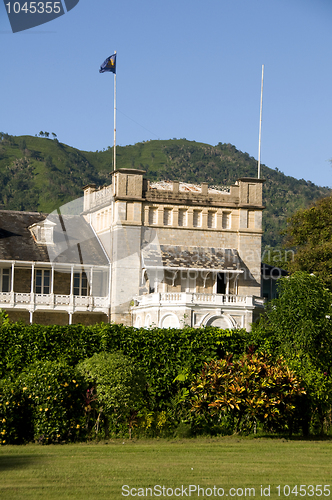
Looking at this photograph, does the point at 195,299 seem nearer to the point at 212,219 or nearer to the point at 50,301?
the point at 212,219

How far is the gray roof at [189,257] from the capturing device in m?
36.0

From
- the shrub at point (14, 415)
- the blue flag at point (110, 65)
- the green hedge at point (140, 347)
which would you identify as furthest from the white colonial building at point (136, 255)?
the shrub at point (14, 415)

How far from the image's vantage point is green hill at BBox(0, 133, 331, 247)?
12575 centimetres

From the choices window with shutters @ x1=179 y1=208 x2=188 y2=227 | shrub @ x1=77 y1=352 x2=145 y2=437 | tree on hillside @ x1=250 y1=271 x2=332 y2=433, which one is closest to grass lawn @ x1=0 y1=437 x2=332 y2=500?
shrub @ x1=77 y1=352 x2=145 y2=437

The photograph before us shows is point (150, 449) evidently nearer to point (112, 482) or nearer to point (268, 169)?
point (112, 482)

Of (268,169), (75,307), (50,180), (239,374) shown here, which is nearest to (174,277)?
(75,307)

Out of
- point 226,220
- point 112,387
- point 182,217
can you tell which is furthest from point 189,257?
point 112,387

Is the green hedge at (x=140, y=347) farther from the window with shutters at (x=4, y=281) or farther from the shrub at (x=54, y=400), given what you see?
the window with shutters at (x=4, y=281)

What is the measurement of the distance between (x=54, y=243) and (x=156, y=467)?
2708cm

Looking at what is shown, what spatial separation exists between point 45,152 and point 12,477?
15167 centimetres

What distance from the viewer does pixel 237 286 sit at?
123ft

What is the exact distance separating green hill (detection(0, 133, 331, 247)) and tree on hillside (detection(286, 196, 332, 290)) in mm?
72708

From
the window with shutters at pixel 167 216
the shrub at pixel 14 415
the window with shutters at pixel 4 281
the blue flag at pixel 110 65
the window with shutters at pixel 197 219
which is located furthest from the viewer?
the blue flag at pixel 110 65

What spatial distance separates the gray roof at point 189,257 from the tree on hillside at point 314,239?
6.09 meters
